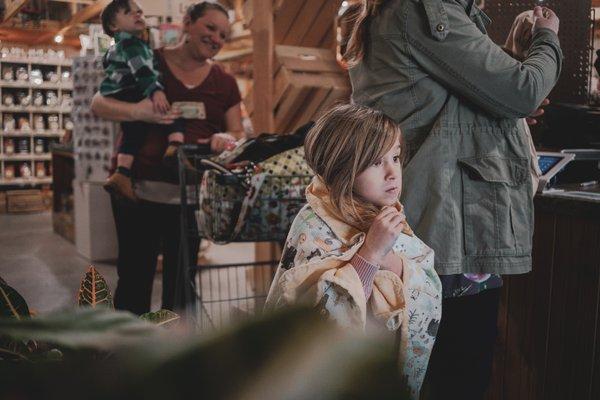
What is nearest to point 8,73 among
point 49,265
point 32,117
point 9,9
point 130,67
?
point 32,117

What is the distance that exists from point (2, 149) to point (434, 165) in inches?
364

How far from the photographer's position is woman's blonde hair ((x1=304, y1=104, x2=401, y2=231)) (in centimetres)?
126

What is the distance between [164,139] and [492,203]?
1.42 m

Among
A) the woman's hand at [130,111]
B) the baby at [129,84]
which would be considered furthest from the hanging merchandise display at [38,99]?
the woman's hand at [130,111]

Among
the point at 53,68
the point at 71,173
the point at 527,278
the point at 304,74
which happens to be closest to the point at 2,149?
the point at 53,68

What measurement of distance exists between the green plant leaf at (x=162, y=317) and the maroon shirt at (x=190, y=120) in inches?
77.3

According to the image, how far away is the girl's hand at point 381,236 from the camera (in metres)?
1.18

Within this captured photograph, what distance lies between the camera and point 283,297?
1178mm

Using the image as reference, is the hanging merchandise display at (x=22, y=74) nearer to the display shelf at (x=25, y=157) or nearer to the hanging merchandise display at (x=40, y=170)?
the display shelf at (x=25, y=157)

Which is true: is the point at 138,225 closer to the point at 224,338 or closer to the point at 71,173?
the point at 224,338

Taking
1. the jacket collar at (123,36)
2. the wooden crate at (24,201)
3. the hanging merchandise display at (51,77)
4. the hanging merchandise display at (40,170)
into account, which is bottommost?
the wooden crate at (24,201)

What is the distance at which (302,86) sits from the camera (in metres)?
Answer: 3.16

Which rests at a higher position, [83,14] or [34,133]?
[83,14]

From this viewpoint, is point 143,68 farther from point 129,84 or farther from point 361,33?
point 361,33
